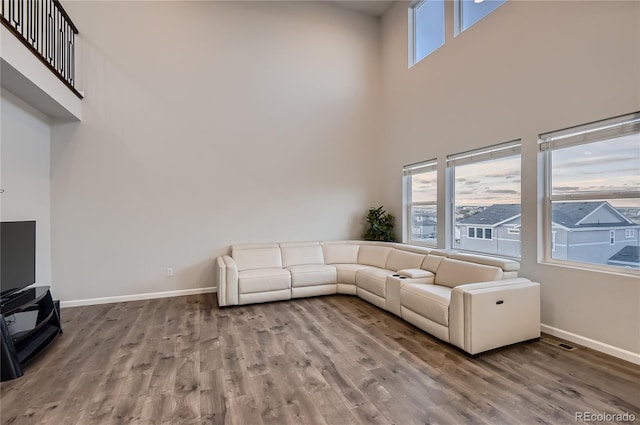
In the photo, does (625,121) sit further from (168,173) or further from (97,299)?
(97,299)

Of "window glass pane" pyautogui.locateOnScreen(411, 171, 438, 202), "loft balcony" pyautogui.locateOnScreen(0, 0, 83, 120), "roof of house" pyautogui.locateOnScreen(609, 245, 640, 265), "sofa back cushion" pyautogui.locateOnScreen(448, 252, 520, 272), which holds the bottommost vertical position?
"sofa back cushion" pyautogui.locateOnScreen(448, 252, 520, 272)

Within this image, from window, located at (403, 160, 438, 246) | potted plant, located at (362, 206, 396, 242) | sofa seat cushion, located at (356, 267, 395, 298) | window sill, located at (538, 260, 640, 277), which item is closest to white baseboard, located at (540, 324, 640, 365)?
window sill, located at (538, 260, 640, 277)

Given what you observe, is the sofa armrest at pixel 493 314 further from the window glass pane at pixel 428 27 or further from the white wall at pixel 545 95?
the window glass pane at pixel 428 27

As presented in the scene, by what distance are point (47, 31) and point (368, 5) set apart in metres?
5.16

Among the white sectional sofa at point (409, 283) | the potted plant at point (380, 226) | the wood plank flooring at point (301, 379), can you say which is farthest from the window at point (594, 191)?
the potted plant at point (380, 226)

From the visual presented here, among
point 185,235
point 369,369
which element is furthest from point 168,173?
point 369,369

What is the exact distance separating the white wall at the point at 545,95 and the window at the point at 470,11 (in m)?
0.13

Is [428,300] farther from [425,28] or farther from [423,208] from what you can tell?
[425,28]

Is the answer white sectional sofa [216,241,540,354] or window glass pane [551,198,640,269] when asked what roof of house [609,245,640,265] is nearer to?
window glass pane [551,198,640,269]

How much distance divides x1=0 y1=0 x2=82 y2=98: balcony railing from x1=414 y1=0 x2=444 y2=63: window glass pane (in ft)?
17.3

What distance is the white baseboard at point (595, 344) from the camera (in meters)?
2.66

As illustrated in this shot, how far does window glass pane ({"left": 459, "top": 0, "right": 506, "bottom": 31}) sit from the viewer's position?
403 centimetres

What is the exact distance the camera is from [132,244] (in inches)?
187

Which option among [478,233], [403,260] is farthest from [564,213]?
[403,260]
